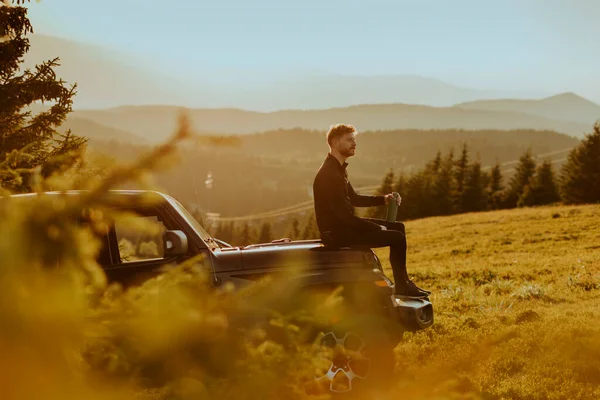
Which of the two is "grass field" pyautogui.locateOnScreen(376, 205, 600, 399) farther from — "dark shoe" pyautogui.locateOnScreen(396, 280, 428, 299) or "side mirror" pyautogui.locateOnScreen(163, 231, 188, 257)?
"side mirror" pyautogui.locateOnScreen(163, 231, 188, 257)

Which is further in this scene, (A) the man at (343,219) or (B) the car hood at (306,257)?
(A) the man at (343,219)

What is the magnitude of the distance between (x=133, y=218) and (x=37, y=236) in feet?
1.08

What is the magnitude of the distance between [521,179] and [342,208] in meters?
65.8

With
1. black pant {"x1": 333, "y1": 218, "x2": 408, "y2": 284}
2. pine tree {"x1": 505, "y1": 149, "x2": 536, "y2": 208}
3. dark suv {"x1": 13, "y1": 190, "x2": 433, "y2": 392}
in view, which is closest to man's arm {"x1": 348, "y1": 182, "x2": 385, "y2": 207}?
black pant {"x1": 333, "y1": 218, "x2": 408, "y2": 284}

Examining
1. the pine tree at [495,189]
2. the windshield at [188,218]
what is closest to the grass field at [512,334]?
the windshield at [188,218]

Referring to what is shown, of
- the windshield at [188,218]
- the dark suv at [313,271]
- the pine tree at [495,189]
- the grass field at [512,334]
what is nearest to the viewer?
the dark suv at [313,271]

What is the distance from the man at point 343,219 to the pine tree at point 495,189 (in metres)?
66.4

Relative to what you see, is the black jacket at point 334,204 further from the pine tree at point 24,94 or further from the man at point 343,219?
the pine tree at point 24,94

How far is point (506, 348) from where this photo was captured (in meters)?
8.52

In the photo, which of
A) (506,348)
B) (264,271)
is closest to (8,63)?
(264,271)

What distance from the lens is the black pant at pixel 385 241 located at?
723 cm

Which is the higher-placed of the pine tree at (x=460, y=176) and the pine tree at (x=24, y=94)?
the pine tree at (x=24, y=94)

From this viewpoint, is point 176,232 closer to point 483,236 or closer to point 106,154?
point 106,154

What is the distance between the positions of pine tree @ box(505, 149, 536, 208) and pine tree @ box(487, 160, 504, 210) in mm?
1436
